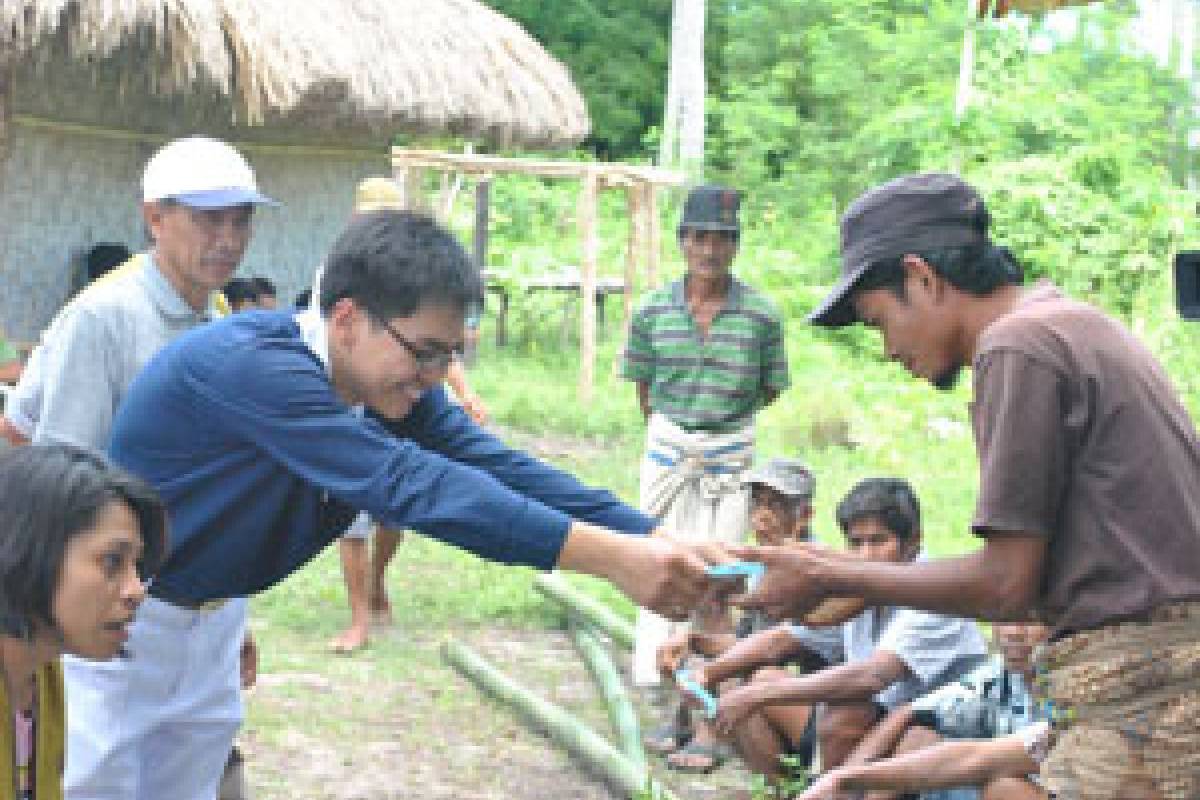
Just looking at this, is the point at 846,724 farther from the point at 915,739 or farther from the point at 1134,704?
the point at 1134,704

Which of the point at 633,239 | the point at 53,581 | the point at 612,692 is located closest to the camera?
the point at 53,581

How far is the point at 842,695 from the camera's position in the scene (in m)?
5.54

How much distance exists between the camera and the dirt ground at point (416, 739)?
646 centimetres

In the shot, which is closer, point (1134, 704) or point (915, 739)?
point (1134, 704)

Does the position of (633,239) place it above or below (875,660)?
above

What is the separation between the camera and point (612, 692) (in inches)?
287

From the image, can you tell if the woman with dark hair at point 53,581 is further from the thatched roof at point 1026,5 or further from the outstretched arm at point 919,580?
the thatched roof at point 1026,5

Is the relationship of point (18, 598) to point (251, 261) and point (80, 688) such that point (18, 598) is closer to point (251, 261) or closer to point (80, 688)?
point (80, 688)

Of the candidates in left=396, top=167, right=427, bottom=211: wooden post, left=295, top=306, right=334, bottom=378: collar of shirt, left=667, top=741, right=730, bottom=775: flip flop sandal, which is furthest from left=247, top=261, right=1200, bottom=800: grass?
left=295, top=306, right=334, bottom=378: collar of shirt

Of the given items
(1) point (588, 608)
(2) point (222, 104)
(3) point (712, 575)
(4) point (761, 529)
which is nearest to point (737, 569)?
(3) point (712, 575)

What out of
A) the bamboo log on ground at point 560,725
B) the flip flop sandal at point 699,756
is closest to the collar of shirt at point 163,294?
the bamboo log on ground at point 560,725

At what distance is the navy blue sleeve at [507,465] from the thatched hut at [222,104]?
22.1ft

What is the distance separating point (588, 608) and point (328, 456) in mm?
5071

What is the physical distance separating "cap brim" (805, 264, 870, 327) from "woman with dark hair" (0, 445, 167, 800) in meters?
1.35
